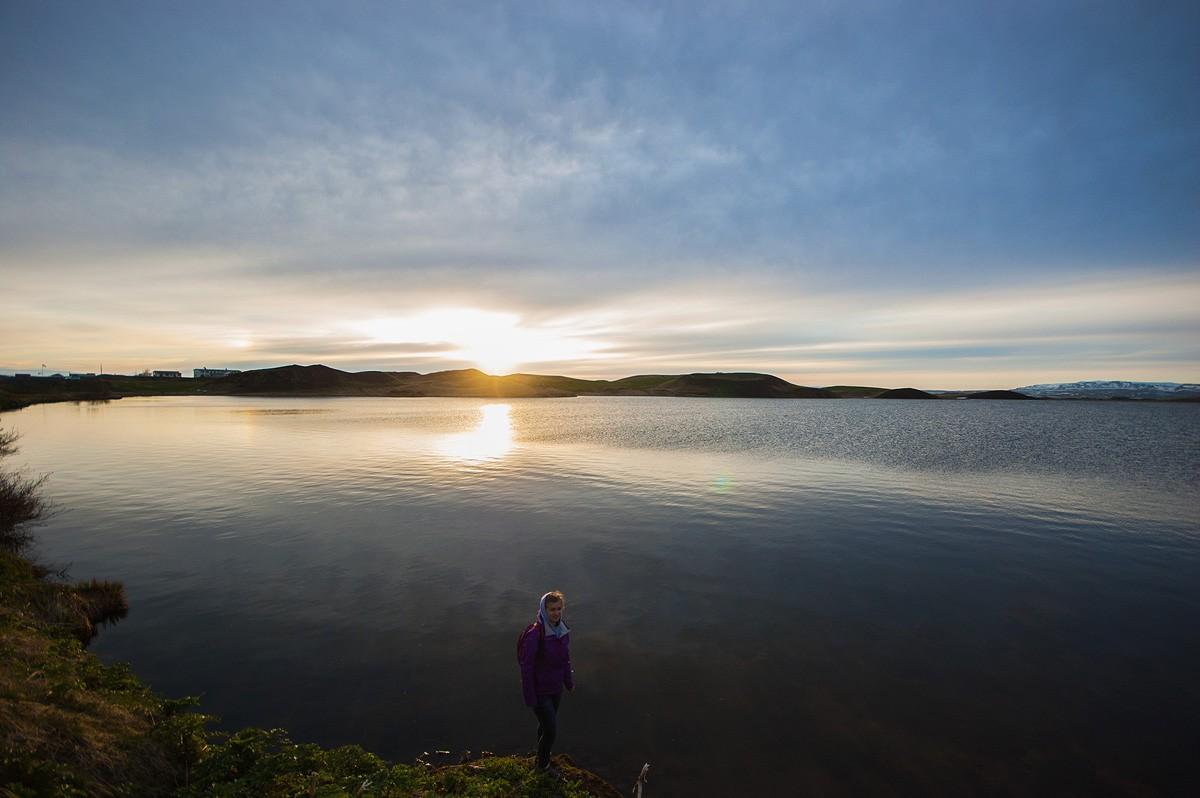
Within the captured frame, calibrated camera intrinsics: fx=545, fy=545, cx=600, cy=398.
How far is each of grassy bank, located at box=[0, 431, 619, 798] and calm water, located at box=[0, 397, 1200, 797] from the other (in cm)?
140

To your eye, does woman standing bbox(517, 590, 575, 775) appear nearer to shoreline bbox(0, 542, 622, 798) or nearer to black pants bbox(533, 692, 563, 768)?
black pants bbox(533, 692, 563, 768)

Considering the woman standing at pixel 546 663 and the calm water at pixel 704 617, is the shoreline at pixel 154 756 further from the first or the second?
the calm water at pixel 704 617

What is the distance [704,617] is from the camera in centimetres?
1642

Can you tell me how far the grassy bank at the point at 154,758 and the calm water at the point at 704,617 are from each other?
1399mm

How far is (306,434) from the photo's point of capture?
70438mm

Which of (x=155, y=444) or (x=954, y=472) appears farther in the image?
(x=155, y=444)

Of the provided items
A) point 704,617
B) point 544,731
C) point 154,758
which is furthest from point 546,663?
point 704,617

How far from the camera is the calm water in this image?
10.8 metres

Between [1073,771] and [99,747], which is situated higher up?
[99,747]

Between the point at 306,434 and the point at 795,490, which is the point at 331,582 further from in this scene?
the point at 306,434

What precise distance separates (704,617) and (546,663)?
319 inches

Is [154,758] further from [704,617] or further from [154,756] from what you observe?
[704,617]

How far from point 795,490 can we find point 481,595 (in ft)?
80.0

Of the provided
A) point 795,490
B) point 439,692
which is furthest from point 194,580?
point 795,490
